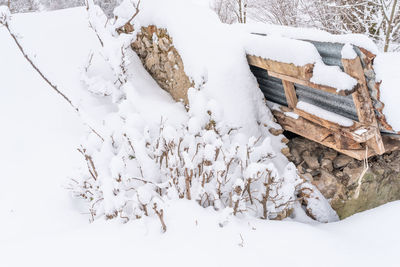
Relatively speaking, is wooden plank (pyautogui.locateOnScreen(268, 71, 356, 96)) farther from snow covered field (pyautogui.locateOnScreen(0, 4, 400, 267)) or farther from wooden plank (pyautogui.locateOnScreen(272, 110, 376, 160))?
snow covered field (pyautogui.locateOnScreen(0, 4, 400, 267))

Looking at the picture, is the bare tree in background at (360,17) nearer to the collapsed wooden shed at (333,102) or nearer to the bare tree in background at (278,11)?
the bare tree in background at (278,11)

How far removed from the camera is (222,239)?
2.65 metres

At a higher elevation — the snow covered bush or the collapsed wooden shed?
the collapsed wooden shed

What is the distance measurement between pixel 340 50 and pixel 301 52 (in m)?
0.36

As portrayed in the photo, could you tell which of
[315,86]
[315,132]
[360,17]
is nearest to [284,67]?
[315,86]

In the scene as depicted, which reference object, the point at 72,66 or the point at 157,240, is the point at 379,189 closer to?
the point at 157,240

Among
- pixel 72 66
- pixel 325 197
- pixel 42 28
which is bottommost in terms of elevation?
pixel 325 197

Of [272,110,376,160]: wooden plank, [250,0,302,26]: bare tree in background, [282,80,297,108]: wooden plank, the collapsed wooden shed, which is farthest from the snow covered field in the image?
[250,0,302,26]: bare tree in background

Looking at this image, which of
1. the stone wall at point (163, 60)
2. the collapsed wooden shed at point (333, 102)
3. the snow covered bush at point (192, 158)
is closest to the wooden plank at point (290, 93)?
the collapsed wooden shed at point (333, 102)

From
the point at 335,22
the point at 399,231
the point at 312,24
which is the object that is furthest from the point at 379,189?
the point at 312,24

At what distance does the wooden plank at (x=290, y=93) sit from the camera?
3252 millimetres

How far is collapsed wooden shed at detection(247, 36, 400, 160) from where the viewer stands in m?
2.50

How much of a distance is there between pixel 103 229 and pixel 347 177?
2777 millimetres

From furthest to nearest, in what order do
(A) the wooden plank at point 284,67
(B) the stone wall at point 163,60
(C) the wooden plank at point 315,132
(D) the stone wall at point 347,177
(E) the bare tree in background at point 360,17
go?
(E) the bare tree in background at point 360,17
(B) the stone wall at point 163,60
(D) the stone wall at point 347,177
(C) the wooden plank at point 315,132
(A) the wooden plank at point 284,67
